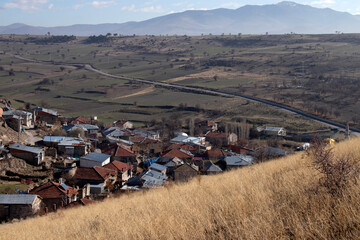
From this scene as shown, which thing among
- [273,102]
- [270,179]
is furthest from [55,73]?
[270,179]

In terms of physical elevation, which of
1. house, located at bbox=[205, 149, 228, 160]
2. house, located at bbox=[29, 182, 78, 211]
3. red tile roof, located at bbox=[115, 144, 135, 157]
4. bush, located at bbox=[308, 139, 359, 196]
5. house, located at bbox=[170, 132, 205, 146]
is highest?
bush, located at bbox=[308, 139, 359, 196]

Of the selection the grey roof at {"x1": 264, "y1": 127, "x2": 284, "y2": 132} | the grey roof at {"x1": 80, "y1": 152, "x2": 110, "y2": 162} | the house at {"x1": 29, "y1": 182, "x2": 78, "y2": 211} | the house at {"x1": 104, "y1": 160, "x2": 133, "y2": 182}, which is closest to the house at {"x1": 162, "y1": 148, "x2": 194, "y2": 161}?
the house at {"x1": 104, "y1": 160, "x2": 133, "y2": 182}

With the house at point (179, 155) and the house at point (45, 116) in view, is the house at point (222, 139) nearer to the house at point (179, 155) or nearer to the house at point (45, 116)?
the house at point (179, 155)

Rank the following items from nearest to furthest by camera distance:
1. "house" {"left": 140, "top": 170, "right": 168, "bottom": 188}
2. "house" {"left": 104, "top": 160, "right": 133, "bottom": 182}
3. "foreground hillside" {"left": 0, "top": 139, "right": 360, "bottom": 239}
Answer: "foreground hillside" {"left": 0, "top": 139, "right": 360, "bottom": 239}, "house" {"left": 140, "top": 170, "right": 168, "bottom": 188}, "house" {"left": 104, "top": 160, "right": 133, "bottom": 182}

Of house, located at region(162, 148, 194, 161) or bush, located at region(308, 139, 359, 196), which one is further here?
house, located at region(162, 148, 194, 161)

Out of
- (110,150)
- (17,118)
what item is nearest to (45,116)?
(17,118)

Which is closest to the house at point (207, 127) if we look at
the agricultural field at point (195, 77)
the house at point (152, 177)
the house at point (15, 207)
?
the agricultural field at point (195, 77)

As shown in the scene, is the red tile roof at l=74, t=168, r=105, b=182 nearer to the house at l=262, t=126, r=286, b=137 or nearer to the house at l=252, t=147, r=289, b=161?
the house at l=252, t=147, r=289, b=161

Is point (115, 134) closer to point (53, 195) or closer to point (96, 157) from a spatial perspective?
point (96, 157)
